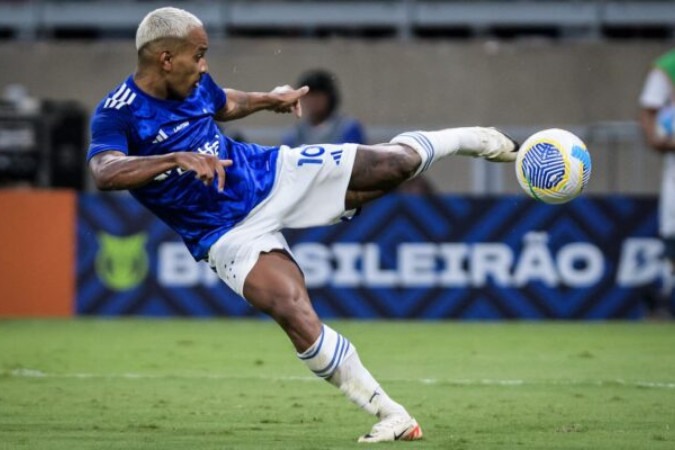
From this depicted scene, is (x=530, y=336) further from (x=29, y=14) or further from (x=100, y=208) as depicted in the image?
(x=29, y=14)

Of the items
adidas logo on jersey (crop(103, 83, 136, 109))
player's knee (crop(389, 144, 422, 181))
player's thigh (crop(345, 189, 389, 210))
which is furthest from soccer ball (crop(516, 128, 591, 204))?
adidas logo on jersey (crop(103, 83, 136, 109))

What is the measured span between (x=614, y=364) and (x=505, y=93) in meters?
6.88

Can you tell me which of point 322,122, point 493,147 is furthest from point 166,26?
point 322,122

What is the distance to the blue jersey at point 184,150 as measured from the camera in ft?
24.8

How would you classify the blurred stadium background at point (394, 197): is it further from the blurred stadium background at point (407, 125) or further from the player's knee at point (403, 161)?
the player's knee at point (403, 161)

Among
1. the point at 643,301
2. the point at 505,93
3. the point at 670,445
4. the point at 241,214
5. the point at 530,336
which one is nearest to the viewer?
the point at 670,445

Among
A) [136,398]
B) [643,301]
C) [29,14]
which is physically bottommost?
[643,301]

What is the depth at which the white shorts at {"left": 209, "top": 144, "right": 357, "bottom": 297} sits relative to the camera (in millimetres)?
7781

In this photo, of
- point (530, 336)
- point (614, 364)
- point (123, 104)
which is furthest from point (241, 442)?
point (530, 336)

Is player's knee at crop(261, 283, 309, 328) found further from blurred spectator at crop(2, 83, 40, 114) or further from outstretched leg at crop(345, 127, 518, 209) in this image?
blurred spectator at crop(2, 83, 40, 114)

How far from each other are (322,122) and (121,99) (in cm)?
690

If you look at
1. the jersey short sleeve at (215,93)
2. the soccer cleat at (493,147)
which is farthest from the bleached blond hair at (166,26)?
the soccer cleat at (493,147)

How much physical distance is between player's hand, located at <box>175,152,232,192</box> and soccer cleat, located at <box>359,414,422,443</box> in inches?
55.1

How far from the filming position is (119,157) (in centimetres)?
731
